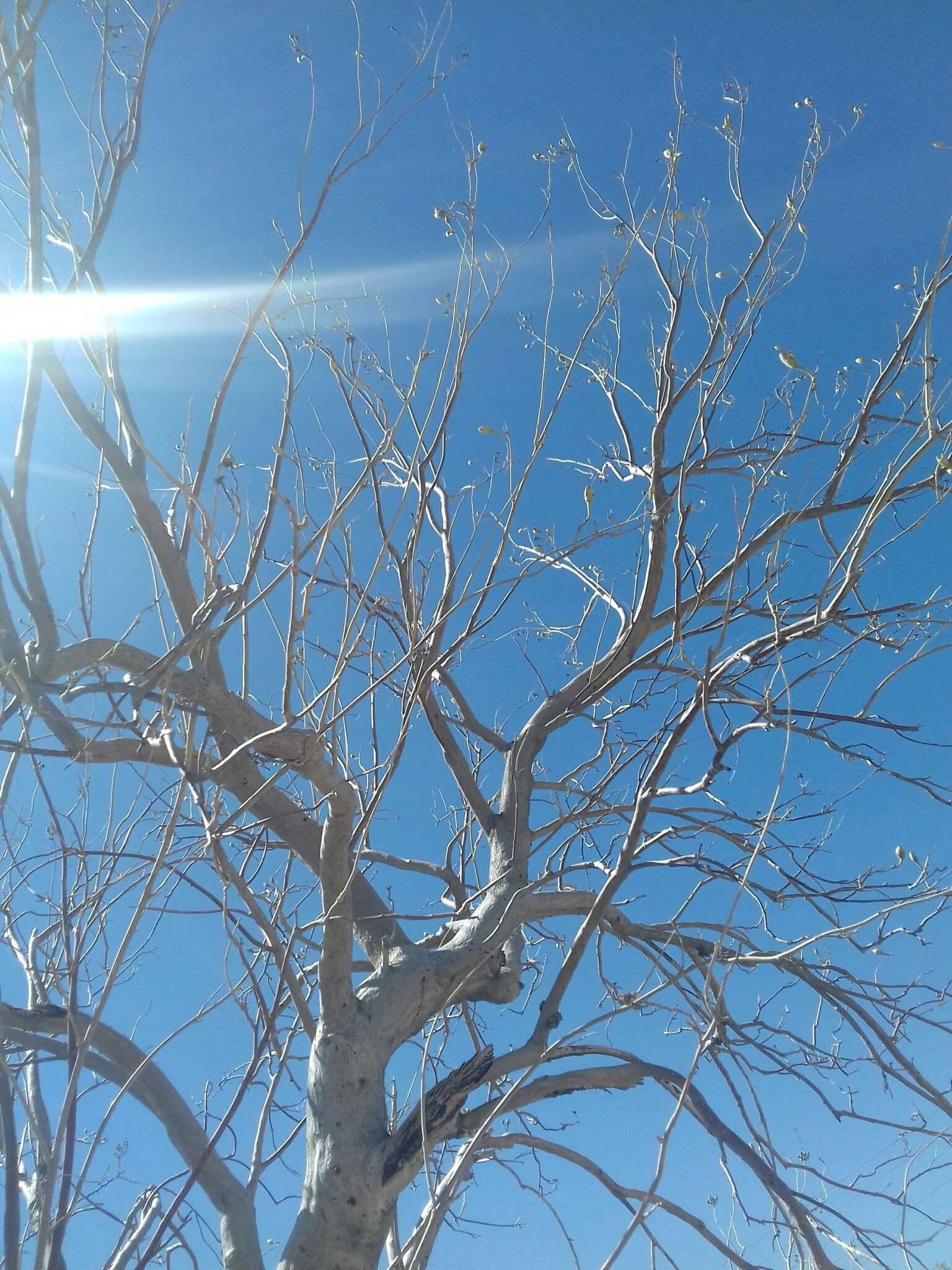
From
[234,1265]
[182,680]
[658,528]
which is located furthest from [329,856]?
[658,528]

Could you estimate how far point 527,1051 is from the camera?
8.18 ft

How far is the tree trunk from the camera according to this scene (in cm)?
206

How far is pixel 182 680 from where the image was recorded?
187 cm

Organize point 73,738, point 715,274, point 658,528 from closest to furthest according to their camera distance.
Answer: point 73,738 < point 715,274 < point 658,528

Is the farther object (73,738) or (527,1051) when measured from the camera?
(527,1051)

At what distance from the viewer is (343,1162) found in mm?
2141

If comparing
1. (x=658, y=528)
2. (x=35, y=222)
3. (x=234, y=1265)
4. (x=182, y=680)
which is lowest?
(x=234, y=1265)

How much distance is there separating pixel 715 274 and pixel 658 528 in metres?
0.70

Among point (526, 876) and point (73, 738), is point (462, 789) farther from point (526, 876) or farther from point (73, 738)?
point (73, 738)

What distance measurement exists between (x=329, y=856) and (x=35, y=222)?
1.38 meters

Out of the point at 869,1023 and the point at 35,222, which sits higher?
the point at 35,222

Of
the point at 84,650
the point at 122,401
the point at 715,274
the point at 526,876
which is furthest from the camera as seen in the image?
the point at 526,876

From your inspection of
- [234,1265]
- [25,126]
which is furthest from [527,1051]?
[25,126]

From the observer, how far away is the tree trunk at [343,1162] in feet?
6.76
